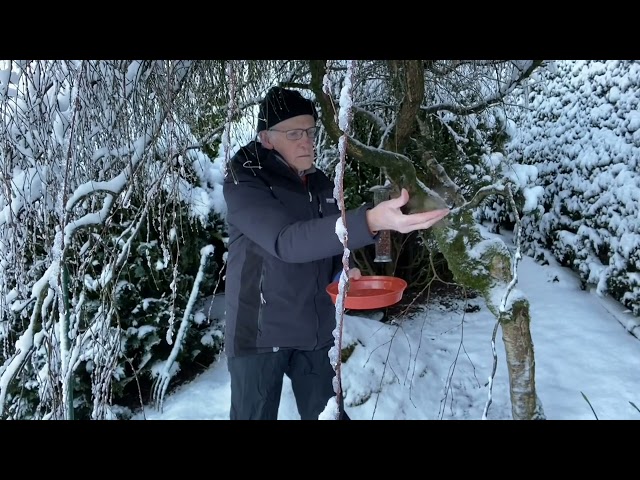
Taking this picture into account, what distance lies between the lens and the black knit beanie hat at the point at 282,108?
1.64m

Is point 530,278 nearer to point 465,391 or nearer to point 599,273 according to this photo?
point 599,273

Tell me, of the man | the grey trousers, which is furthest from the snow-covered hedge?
the grey trousers

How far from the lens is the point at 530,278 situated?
5.23m

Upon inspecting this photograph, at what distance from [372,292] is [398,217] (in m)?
0.78

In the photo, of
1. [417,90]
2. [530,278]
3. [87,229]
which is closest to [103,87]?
[87,229]

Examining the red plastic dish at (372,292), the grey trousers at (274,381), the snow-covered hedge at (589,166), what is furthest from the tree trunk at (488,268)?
the snow-covered hedge at (589,166)

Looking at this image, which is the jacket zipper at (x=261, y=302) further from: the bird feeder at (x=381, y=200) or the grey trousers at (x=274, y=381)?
the bird feeder at (x=381, y=200)

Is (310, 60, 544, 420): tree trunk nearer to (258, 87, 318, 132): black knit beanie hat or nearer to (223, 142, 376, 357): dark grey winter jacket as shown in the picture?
(258, 87, 318, 132): black knit beanie hat

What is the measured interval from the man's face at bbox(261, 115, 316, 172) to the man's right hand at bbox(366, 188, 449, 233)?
690 mm

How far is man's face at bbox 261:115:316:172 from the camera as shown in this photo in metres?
1.78

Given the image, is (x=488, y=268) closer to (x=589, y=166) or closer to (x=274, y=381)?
(x=274, y=381)

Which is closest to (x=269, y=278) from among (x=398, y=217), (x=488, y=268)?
(x=398, y=217)

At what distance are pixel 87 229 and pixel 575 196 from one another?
4580 mm
